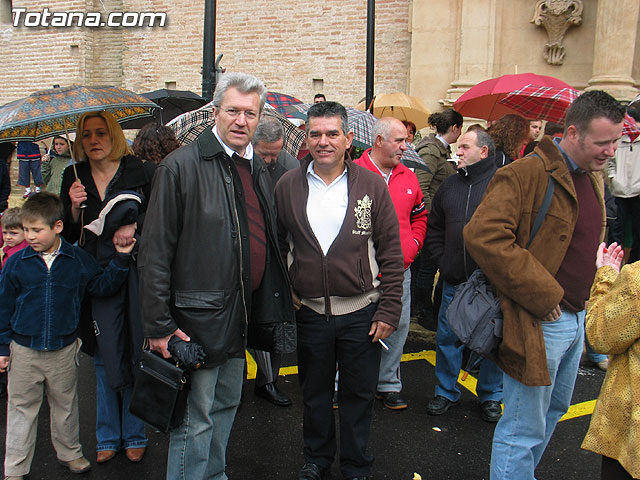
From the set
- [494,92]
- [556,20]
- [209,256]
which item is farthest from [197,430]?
[556,20]

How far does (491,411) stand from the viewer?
13.8 feet

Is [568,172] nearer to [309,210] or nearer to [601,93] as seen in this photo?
[601,93]

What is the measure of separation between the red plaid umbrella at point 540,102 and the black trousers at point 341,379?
308 centimetres

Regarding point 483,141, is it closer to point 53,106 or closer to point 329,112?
point 329,112

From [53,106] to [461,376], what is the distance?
3903mm

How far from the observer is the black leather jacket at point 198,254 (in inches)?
103

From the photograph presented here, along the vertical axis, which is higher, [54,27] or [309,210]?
[54,27]

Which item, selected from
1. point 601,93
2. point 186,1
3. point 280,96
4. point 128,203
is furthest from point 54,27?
point 601,93

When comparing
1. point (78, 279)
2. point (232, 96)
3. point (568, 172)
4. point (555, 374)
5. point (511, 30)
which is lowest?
point (555, 374)

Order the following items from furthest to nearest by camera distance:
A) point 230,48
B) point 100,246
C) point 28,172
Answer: point 230,48
point 28,172
point 100,246

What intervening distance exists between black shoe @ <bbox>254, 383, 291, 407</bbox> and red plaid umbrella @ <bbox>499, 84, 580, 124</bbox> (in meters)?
3.39

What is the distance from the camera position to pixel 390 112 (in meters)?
8.49

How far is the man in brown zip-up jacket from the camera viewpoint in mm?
3186

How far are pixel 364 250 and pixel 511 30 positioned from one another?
9296 millimetres
